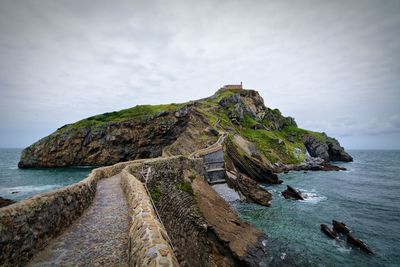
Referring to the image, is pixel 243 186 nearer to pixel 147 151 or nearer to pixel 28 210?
pixel 28 210

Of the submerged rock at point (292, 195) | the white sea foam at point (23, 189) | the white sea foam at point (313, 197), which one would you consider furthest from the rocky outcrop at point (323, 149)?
the white sea foam at point (23, 189)

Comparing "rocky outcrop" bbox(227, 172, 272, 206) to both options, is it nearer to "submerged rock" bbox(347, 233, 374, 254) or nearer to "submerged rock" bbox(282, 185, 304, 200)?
"submerged rock" bbox(282, 185, 304, 200)

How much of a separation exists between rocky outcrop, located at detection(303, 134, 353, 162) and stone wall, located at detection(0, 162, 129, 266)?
359ft

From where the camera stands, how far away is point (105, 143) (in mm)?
73812

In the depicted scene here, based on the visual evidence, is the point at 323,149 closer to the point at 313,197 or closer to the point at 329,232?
the point at 313,197

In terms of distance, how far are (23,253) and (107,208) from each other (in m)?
4.88

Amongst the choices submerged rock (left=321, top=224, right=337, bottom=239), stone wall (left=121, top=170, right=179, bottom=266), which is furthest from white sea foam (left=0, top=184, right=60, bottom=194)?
submerged rock (left=321, top=224, right=337, bottom=239)

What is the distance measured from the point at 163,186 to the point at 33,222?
1469 cm

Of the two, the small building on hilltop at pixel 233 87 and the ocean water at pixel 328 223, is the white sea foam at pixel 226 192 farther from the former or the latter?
the small building on hilltop at pixel 233 87

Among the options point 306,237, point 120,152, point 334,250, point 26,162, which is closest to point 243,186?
point 306,237

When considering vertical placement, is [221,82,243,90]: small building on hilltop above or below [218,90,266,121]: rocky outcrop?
above

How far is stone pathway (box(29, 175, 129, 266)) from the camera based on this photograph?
6414 millimetres

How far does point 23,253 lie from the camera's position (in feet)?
20.0

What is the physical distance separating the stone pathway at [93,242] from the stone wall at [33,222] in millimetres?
344
